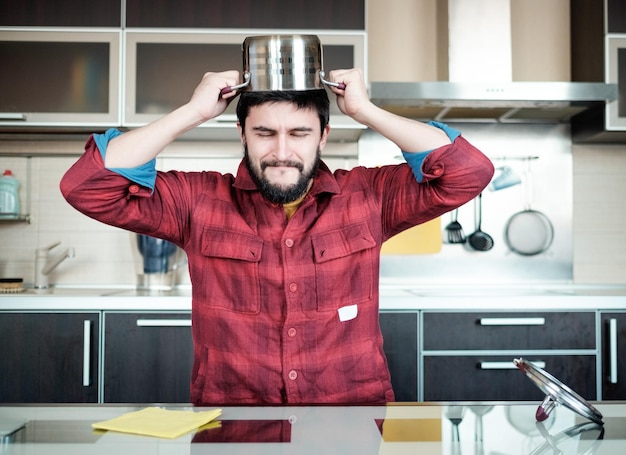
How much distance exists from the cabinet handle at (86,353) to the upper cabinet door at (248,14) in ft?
4.08

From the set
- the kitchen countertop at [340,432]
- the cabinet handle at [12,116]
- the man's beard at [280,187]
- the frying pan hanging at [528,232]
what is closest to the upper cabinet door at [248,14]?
the cabinet handle at [12,116]

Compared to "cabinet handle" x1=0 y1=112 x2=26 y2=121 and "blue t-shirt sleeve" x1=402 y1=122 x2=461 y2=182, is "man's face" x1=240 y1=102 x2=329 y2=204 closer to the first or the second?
"blue t-shirt sleeve" x1=402 y1=122 x2=461 y2=182

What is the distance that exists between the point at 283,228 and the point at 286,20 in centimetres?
145

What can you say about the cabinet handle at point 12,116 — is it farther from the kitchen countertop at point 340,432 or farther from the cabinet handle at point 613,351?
the cabinet handle at point 613,351

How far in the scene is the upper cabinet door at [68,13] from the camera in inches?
101

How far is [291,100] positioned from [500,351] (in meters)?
1.47

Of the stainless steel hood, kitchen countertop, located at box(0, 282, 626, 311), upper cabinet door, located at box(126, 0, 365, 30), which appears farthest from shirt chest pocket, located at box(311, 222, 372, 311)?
upper cabinet door, located at box(126, 0, 365, 30)

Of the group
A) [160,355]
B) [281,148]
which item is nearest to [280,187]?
[281,148]

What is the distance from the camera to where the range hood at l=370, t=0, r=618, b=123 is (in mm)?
2520

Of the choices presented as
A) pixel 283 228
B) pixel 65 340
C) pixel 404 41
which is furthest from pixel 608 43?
pixel 65 340

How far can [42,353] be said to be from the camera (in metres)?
2.33

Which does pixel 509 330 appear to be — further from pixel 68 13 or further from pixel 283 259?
pixel 68 13

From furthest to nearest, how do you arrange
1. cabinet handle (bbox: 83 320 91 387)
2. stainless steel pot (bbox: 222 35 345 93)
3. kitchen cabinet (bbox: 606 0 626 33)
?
kitchen cabinet (bbox: 606 0 626 33) < cabinet handle (bbox: 83 320 91 387) < stainless steel pot (bbox: 222 35 345 93)

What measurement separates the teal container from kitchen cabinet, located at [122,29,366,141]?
2.28ft
